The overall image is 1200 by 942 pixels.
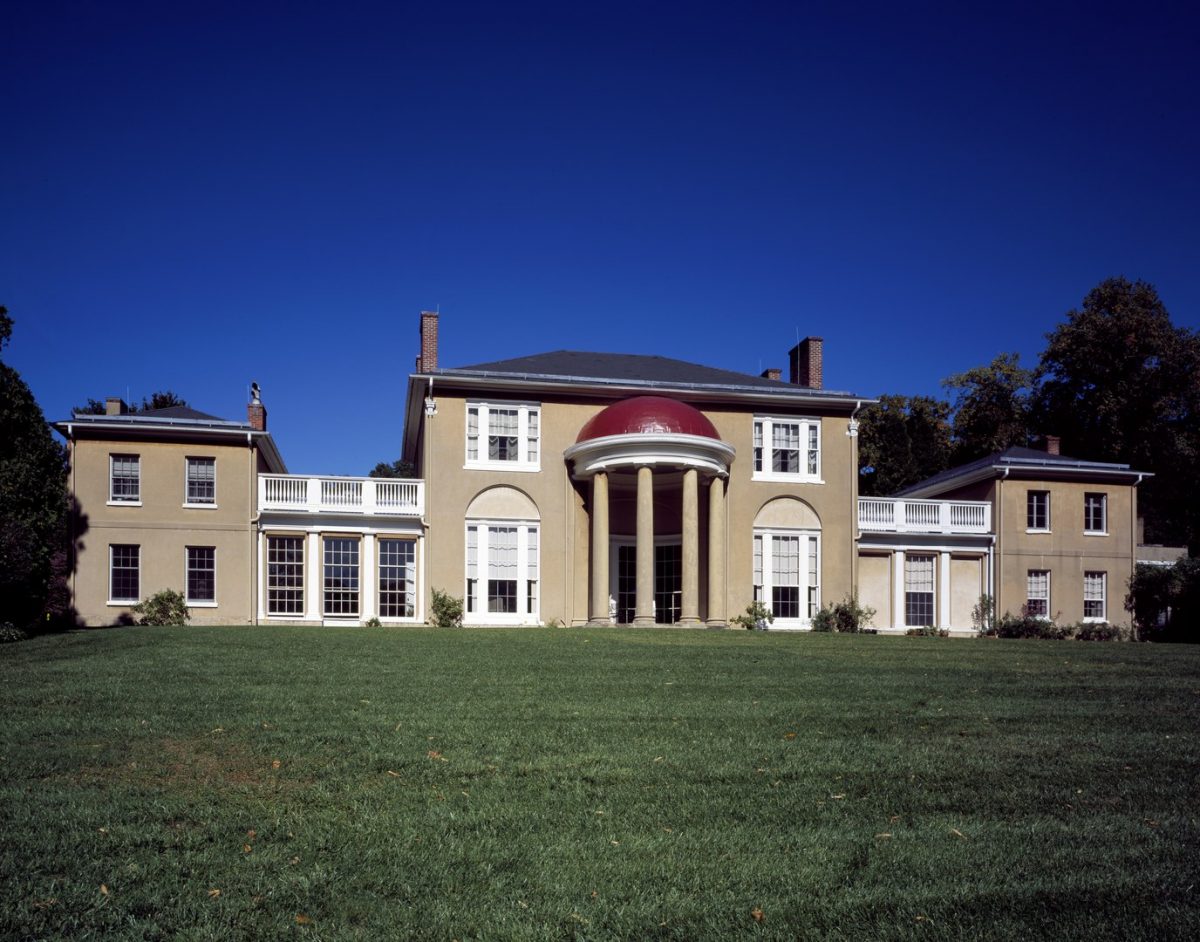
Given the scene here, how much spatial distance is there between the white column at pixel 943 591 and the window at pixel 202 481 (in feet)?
85.1

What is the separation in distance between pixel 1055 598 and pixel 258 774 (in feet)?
121

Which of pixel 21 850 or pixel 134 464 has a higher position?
pixel 134 464

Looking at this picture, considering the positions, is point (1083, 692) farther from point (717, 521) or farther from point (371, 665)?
point (717, 521)

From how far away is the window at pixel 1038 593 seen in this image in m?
39.1

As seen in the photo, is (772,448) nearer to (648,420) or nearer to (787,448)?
(787,448)

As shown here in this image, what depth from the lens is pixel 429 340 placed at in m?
36.6

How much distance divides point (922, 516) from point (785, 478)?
20.3ft

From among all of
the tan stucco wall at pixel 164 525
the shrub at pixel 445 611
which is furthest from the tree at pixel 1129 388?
the tan stucco wall at pixel 164 525

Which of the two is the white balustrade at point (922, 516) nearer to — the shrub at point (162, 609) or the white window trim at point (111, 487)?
the shrub at point (162, 609)

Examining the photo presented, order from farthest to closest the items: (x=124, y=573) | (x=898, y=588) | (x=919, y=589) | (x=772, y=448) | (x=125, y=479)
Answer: (x=919, y=589)
(x=898, y=588)
(x=772, y=448)
(x=125, y=479)
(x=124, y=573)

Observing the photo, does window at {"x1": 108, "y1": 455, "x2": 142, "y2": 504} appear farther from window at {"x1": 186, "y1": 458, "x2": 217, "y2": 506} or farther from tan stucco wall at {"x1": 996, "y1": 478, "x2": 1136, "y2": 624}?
tan stucco wall at {"x1": 996, "y1": 478, "x2": 1136, "y2": 624}

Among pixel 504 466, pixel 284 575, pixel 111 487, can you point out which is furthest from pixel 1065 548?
pixel 111 487

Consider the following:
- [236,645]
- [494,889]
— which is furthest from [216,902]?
[236,645]

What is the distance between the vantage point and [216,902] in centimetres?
547
